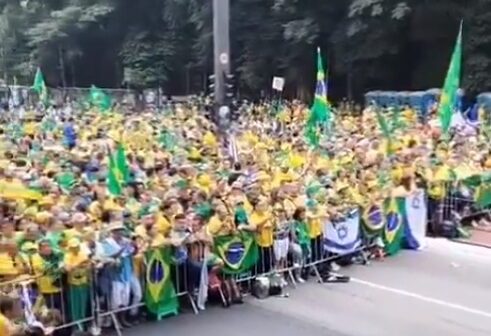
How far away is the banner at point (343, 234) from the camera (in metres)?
13.0

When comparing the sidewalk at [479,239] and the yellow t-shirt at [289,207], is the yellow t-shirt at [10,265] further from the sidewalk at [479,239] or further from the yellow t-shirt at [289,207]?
the sidewalk at [479,239]

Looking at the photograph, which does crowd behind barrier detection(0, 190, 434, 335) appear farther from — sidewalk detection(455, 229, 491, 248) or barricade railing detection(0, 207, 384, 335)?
sidewalk detection(455, 229, 491, 248)

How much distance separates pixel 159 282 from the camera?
1079 cm

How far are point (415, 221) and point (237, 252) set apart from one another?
4295mm

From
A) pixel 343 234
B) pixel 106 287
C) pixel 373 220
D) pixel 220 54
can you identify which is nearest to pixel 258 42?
pixel 220 54

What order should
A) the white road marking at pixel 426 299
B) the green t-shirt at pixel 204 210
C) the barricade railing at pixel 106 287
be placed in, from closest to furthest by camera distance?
the barricade railing at pixel 106 287 < the white road marking at pixel 426 299 < the green t-shirt at pixel 204 210

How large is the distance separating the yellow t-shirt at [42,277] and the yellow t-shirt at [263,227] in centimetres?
310

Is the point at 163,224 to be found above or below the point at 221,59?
below

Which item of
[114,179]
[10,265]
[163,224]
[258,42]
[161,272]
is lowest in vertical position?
[161,272]

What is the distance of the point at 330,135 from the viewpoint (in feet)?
65.5

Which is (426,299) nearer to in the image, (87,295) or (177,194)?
(177,194)

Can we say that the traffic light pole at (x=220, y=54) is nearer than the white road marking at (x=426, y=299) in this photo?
No

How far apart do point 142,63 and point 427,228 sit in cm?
3334

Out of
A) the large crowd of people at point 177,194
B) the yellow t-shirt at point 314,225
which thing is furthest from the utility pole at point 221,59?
the yellow t-shirt at point 314,225
